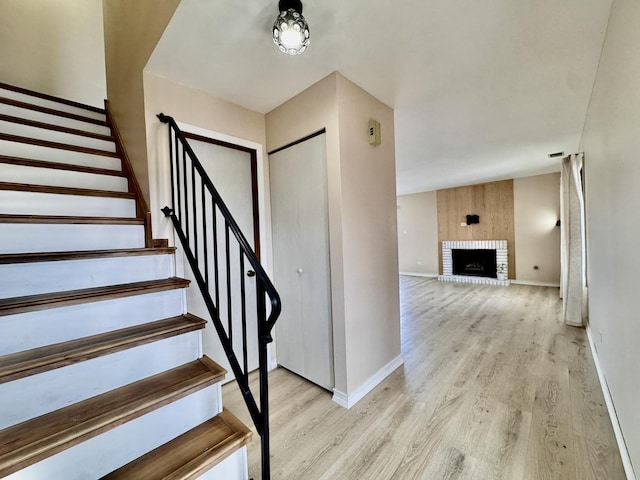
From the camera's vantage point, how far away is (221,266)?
2.25m

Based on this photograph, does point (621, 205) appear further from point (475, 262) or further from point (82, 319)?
point (475, 262)

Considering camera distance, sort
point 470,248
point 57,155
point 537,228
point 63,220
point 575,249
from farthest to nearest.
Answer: point 470,248 < point 537,228 < point 575,249 < point 57,155 < point 63,220

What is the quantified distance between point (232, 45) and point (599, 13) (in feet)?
7.08

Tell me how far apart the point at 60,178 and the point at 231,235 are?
48.3 inches

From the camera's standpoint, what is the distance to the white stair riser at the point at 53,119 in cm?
212

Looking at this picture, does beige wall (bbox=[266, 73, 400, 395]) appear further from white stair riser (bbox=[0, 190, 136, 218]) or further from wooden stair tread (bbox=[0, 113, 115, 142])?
wooden stair tread (bbox=[0, 113, 115, 142])

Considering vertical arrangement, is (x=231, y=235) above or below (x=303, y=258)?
above

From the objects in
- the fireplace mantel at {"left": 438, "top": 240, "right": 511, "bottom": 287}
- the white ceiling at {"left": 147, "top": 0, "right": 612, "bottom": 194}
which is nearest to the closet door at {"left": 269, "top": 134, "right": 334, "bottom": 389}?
the white ceiling at {"left": 147, "top": 0, "right": 612, "bottom": 194}

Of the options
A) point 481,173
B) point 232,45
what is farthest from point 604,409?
point 481,173

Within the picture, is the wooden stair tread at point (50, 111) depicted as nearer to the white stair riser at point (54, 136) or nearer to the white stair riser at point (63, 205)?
the white stair riser at point (54, 136)

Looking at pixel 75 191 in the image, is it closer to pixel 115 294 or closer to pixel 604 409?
pixel 115 294

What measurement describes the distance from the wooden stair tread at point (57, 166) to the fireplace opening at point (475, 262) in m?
7.17

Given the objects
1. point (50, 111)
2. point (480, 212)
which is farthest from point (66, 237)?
point (480, 212)

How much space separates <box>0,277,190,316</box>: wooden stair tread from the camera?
1092 millimetres
